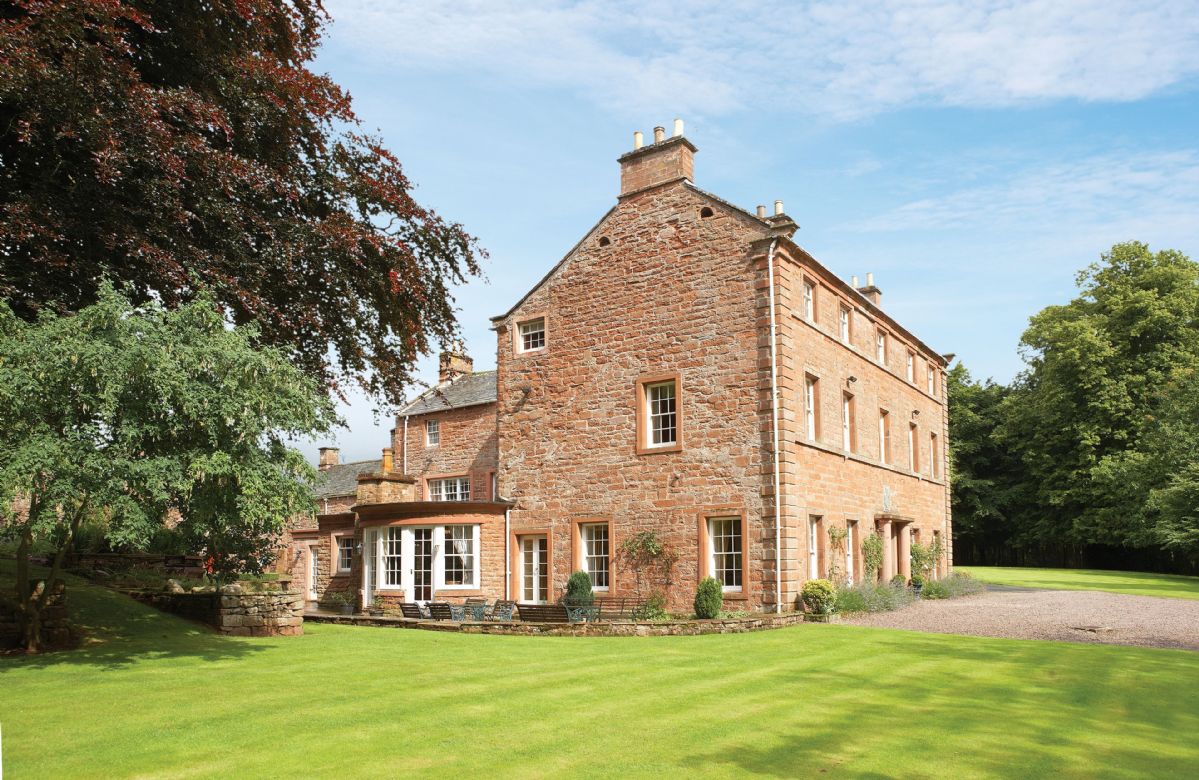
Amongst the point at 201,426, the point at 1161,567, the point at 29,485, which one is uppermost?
the point at 201,426

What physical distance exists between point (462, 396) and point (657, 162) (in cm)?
1376

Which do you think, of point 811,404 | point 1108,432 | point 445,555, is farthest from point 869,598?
point 1108,432

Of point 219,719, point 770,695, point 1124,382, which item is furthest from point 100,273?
point 1124,382

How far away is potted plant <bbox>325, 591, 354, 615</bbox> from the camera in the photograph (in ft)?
90.4

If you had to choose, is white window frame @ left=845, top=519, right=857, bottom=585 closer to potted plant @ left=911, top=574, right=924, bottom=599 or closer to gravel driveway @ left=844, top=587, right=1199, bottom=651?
gravel driveway @ left=844, top=587, right=1199, bottom=651

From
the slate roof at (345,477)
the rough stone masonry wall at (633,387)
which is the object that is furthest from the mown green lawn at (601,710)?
the slate roof at (345,477)

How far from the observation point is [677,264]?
24.2 meters

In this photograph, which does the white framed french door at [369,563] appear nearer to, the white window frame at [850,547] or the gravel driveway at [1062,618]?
the white window frame at [850,547]

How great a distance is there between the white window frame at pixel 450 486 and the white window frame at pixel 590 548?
906 centimetres

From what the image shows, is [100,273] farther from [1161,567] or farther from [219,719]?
[1161,567]

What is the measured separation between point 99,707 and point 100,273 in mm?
6468

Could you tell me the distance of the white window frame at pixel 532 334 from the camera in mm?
27219

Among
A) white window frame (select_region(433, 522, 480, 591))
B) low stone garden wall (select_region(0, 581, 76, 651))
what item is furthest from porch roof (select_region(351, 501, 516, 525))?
low stone garden wall (select_region(0, 581, 76, 651))

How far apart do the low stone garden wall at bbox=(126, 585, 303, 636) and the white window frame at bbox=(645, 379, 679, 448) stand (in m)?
9.89
